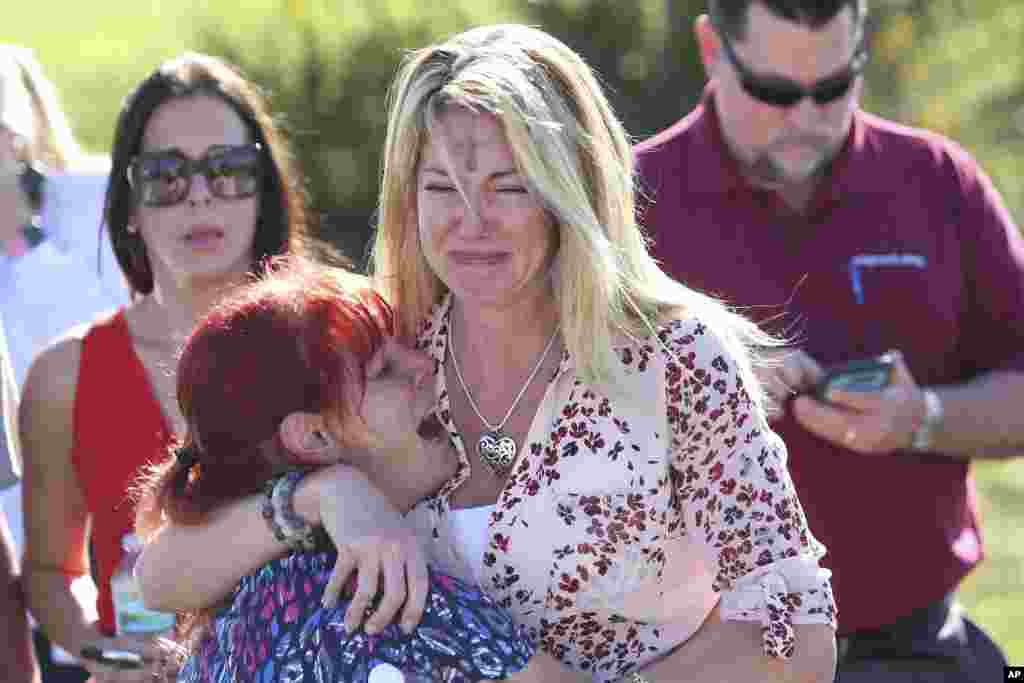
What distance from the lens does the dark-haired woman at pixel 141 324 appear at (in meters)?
3.54

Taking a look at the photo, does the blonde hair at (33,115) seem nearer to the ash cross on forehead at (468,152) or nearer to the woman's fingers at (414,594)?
the ash cross on forehead at (468,152)

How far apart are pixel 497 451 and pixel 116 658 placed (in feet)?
3.45

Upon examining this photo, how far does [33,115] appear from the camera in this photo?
4.68 metres

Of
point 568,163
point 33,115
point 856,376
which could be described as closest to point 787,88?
point 856,376

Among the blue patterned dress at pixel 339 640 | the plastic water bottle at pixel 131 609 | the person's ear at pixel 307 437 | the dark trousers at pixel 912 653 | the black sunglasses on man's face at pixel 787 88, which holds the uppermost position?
the black sunglasses on man's face at pixel 787 88

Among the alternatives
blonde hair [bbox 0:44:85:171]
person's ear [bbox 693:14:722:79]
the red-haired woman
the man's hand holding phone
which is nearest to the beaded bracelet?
the red-haired woman

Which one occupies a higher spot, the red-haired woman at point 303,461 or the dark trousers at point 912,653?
the red-haired woman at point 303,461

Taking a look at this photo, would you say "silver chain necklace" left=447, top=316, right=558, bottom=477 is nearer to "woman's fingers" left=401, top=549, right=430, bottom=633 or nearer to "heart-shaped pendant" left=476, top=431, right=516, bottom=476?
"heart-shaped pendant" left=476, top=431, right=516, bottom=476

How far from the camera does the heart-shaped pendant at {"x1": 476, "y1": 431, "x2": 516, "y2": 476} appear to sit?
2.65 metres

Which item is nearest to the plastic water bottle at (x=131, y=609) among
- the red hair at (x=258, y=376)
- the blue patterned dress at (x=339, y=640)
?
the red hair at (x=258, y=376)

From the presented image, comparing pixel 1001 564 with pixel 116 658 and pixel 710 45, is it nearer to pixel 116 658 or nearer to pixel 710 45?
pixel 710 45

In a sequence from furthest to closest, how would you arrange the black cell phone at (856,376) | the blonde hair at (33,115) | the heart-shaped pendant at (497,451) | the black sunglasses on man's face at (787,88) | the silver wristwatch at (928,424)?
the blonde hair at (33,115) < the black sunglasses on man's face at (787,88) < the silver wristwatch at (928,424) < the black cell phone at (856,376) < the heart-shaped pendant at (497,451)

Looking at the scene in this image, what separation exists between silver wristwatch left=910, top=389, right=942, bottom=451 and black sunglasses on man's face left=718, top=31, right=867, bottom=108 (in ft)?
2.19

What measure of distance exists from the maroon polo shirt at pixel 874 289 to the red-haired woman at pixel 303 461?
3.85ft
